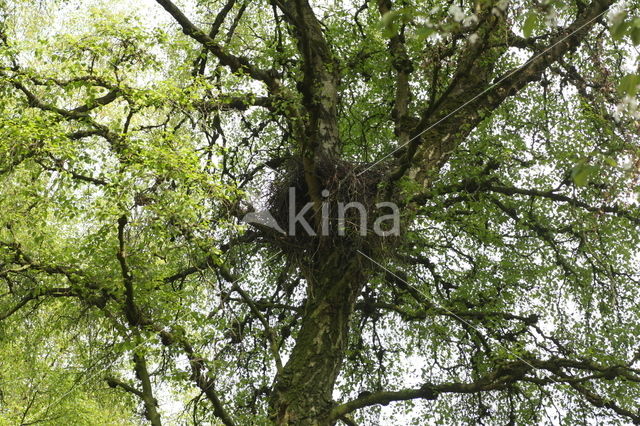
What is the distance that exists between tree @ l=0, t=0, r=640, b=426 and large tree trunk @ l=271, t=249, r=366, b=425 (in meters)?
0.01

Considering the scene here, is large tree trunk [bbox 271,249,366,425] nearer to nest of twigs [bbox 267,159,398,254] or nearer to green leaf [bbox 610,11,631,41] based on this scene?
nest of twigs [bbox 267,159,398,254]

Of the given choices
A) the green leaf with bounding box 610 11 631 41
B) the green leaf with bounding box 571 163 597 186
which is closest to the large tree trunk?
the green leaf with bounding box 571 163 597 186

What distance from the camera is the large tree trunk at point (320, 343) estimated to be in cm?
548

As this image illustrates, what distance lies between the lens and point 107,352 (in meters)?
6.07

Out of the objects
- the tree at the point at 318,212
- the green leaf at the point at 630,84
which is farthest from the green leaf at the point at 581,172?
the tree at the point at 318,212

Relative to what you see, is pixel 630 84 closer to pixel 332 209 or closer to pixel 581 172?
pixel 581 172

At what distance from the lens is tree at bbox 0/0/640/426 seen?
5.60 m

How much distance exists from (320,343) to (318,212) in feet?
3.26

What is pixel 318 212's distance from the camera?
584cm

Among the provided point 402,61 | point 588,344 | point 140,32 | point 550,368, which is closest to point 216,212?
point 140,32

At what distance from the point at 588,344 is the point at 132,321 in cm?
495

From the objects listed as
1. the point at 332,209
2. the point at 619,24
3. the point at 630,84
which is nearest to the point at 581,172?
the point at 630,84

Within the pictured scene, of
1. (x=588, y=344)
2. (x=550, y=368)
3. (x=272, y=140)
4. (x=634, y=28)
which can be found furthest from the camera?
(x=272, y=140)

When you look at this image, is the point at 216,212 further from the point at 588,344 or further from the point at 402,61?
the point at 588,344
